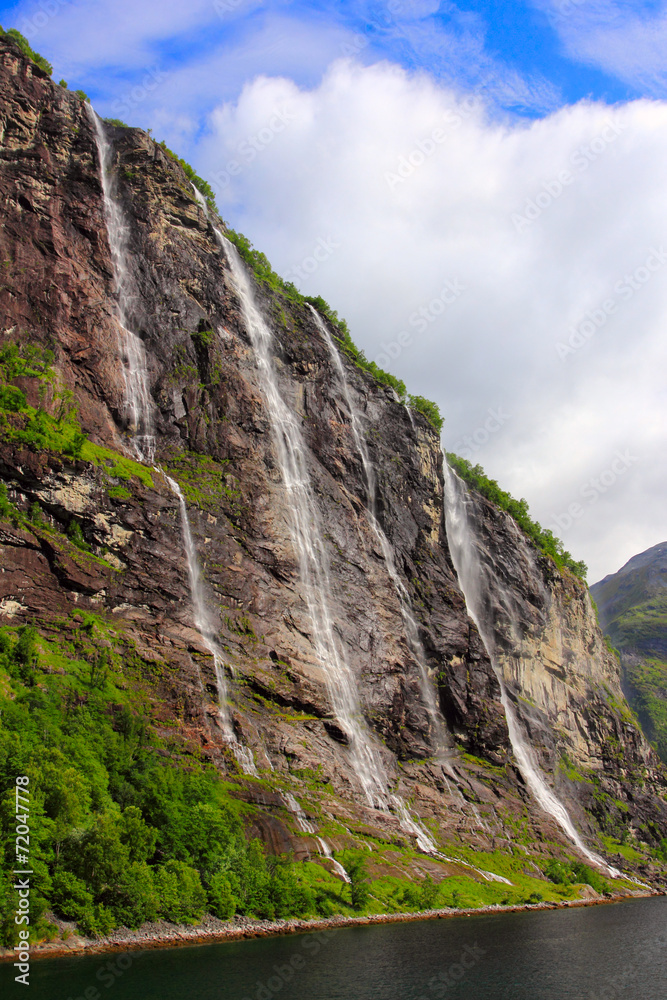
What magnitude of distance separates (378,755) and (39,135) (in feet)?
208

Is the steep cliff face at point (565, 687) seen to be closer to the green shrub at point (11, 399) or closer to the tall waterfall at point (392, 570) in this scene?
the tall waterfall at point (392, 570)

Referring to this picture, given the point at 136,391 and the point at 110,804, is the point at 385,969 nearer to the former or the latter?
the point at 110,804

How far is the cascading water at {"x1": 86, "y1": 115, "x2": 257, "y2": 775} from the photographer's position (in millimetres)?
49188

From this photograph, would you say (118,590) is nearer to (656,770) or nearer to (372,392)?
(372,392)

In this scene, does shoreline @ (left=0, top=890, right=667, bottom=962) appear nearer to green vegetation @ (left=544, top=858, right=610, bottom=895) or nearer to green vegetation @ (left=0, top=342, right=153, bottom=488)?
green vegetation @ (left=544, top=858, right=610, bottom=895)

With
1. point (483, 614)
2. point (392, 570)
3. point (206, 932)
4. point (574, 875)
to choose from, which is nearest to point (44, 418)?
point (206, 932)

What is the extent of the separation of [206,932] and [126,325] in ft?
159

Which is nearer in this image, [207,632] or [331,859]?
[331,859]

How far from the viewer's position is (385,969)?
29984mm

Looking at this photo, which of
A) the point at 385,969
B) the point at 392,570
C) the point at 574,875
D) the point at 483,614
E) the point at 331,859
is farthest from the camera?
the point at 483,614

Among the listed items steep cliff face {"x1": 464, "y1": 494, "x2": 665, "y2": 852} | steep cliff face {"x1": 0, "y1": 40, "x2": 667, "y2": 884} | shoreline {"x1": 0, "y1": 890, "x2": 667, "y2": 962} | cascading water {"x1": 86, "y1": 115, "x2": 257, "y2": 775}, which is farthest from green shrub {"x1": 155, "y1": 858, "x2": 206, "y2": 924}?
steep cliff face {"x1": 464, "y1": 494, "x2": 665, "y2": 852}

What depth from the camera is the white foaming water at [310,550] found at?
56500 millimetres

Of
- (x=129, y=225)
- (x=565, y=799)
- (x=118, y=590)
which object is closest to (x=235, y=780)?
(x=118, y=590)

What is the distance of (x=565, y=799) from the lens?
73.9 meters
